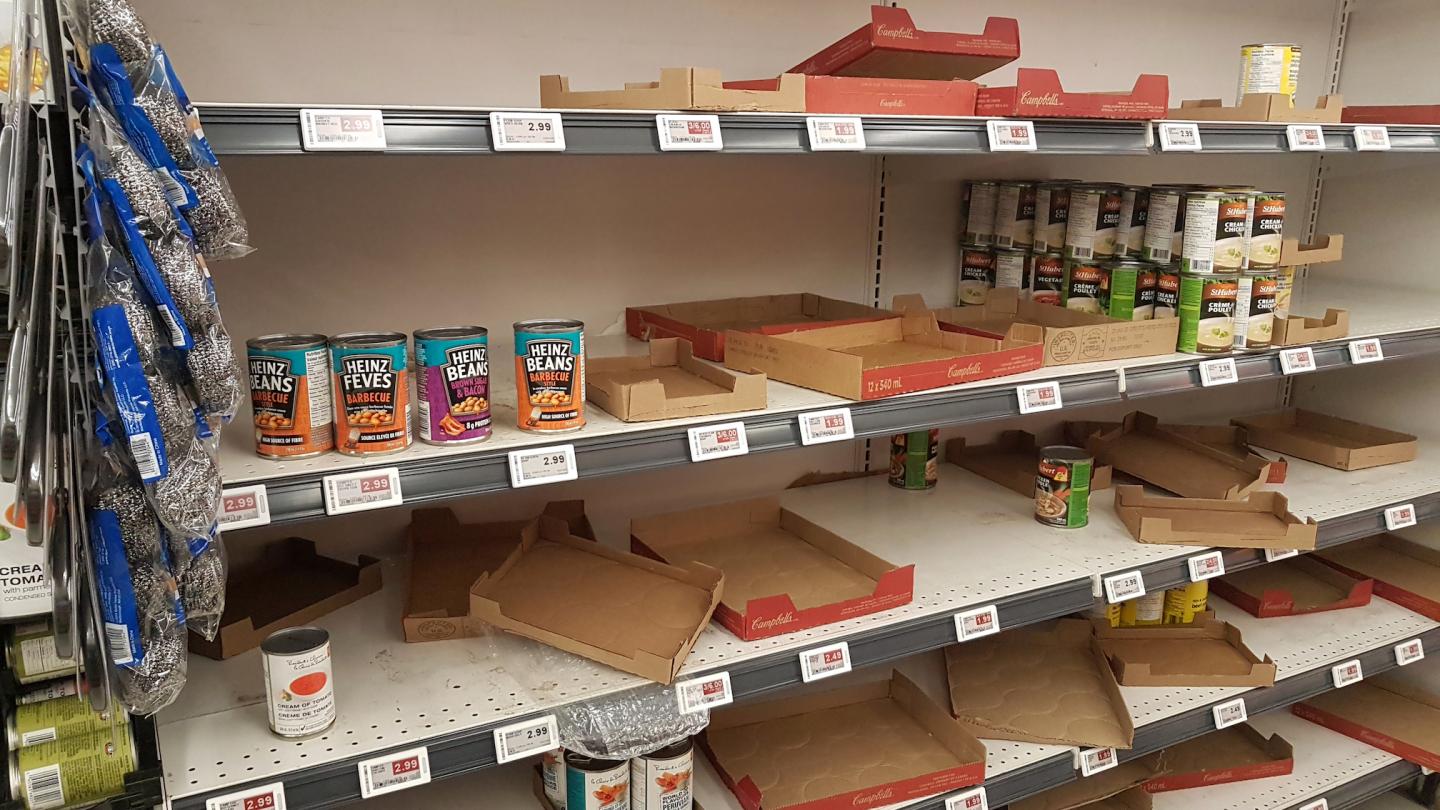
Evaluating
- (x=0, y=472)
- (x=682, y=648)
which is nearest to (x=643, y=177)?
(x=682, y=648)

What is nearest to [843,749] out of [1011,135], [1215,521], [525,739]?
[525,739]

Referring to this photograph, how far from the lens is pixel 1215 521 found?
2.32 m

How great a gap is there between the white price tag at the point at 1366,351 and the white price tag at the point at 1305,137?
1.67ft

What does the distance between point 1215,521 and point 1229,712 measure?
0.43m

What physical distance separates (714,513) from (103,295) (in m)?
1.36

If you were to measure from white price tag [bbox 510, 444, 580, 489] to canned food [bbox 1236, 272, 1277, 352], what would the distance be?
4.90 ft

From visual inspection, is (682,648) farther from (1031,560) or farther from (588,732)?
(1031,560)

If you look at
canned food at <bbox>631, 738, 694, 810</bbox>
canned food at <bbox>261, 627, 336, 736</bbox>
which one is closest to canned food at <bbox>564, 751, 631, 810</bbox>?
canned food at <bbox>631, 738, 694, 810</bbox>

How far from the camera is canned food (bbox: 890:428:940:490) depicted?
2469 mm

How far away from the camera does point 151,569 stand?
3.78ft

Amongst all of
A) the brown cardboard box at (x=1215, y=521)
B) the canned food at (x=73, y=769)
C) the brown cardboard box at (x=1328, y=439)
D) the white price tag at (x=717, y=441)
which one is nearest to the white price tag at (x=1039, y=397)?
the brown cardboard box at (x=1215, y=521)

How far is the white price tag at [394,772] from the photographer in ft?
4.64

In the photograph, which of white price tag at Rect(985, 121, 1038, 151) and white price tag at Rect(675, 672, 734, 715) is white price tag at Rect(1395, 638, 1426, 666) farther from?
white price tag at Rect(675, 672, 734, 715)

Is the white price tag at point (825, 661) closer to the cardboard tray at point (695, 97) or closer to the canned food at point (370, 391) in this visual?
the canned food at point (370, 391)
